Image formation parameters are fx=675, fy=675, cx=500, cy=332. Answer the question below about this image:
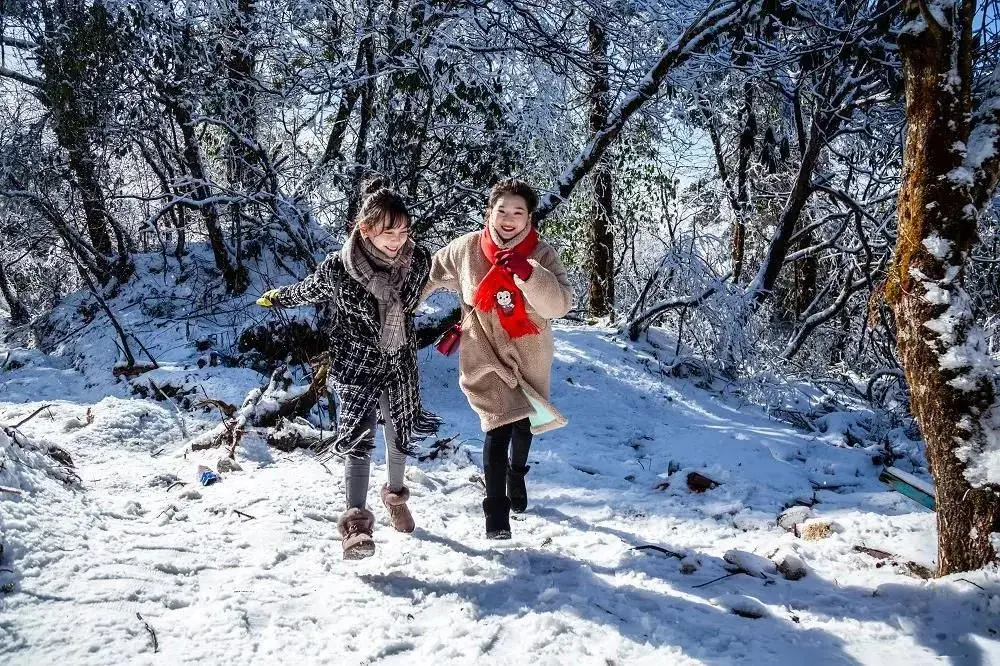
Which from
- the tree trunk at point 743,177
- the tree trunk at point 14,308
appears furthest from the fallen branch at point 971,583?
the tree trunk at point 14,308

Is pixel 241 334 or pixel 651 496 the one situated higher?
pixel 241 334

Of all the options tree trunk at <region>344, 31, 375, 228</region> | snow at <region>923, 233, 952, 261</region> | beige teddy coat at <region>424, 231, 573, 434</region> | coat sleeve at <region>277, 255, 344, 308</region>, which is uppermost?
tree trunk at <region>344, 31, 375, 228</region>

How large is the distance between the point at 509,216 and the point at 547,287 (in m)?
0.37

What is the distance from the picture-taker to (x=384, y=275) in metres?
2.94

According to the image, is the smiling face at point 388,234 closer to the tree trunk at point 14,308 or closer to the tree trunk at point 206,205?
the tree trunk at point 206,205

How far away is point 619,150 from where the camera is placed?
40.7 feet

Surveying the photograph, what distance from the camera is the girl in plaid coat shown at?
2.86 metres

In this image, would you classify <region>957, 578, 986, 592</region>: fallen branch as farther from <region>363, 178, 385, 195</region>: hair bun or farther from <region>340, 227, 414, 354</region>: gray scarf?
<region>363, 178, 385, 195</region>: hair bun

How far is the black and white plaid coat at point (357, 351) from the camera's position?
9.65ft

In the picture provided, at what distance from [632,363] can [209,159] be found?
6233 mm

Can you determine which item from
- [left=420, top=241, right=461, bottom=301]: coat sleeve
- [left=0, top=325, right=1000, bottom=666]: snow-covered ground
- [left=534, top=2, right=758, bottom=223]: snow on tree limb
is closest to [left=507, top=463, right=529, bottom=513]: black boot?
[left=0, top=325, right=1000, bottom=666]: snow-covered ground

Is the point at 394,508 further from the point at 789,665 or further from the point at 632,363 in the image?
the point at 632,363

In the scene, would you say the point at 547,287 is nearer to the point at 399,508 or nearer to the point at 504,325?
the point at 504,325

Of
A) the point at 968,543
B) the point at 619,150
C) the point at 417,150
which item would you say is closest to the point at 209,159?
the point at 417,150
